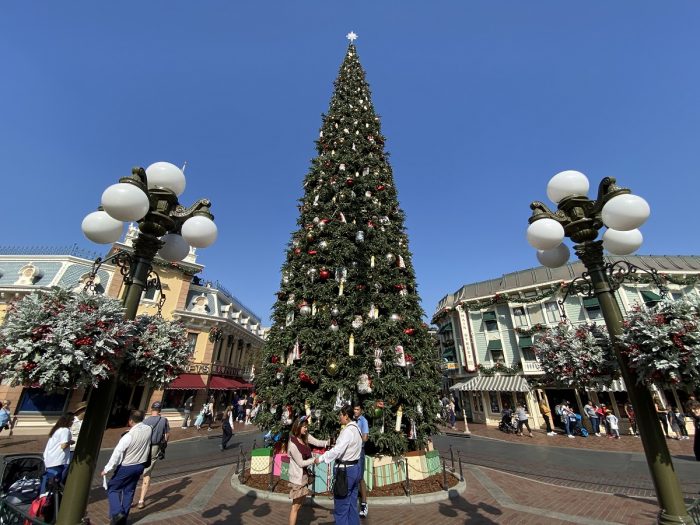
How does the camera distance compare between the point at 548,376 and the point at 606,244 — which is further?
the point at 548,376

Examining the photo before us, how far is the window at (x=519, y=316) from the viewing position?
26.5 meters

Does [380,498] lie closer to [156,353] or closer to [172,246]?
[156,353]

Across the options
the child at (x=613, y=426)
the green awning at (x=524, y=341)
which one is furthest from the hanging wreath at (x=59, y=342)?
the green awning at (x=524, y=341)

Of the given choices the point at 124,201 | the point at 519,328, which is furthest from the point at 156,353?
the point at 519,328

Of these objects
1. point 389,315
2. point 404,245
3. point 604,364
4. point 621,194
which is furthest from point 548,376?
point 404,245

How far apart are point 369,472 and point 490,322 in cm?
2420

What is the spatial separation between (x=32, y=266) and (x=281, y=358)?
934 inches

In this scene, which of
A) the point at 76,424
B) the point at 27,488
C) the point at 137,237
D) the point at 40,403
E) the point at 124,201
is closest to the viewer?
the point at 124,201

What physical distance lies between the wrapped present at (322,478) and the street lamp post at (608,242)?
220 inches

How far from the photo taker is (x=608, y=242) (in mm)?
4113

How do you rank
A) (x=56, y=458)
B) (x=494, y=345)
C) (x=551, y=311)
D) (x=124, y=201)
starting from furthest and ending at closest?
1. (x=494, y=345)
2. (x=551, y=311)
3. (x=56, y=458)
4. (x=124, y=201)

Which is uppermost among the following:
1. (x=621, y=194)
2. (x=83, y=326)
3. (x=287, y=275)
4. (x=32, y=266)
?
(x=32, y=266)

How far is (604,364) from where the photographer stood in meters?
4.27

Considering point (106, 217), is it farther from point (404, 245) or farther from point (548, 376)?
point (404, 245)
